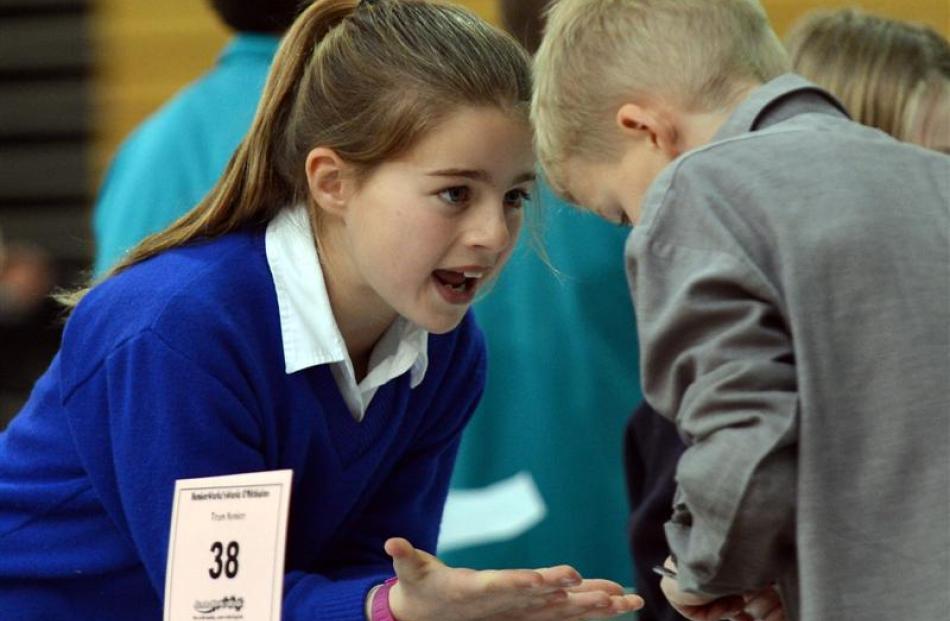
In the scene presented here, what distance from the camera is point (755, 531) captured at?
133cm

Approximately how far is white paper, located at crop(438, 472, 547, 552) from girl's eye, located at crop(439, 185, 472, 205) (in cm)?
95

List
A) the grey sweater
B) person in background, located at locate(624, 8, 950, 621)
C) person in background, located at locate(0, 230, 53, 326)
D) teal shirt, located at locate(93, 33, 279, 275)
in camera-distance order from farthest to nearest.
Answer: person in background, located at locate(0, 230, 53, 326), teal shirt, located at locate(93, 33, 279, 275), person in background, located at locate(624, 8, 950, 621), the grey sweater

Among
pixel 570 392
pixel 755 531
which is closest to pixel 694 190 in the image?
pixel 755 531

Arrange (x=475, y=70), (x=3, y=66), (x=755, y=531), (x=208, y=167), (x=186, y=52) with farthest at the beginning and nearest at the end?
(x=3, y=66) < (x=186, y=52) < (x=208, y=167) < (x=475, y=70) < (x=755, y=531)

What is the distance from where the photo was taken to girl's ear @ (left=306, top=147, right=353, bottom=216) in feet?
5.62

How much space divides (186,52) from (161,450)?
3.44m

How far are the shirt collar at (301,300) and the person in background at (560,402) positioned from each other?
77 centimetres

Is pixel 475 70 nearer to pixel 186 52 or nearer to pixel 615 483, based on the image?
pixel 615 483

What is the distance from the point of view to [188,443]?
1565 mm

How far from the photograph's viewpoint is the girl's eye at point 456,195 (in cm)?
166

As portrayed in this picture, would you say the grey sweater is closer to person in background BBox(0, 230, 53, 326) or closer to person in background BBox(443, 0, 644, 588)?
person in background BBox(443, 0, 644, 588)

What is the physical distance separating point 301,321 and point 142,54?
137 inches

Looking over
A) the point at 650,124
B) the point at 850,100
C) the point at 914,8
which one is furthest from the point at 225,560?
the point at 914,8

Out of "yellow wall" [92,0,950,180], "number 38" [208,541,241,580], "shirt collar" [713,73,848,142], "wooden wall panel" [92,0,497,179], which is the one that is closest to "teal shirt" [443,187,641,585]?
"shirt collar" [713,73,848,142]
